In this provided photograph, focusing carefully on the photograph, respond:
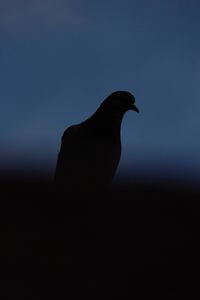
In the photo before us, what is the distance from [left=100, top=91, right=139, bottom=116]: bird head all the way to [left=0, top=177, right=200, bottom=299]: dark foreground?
12.7 feet

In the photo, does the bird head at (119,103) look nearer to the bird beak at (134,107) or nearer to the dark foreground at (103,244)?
the bird beak at (134,107)

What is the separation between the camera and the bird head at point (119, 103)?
527 cm

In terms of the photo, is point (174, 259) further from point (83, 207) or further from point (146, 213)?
point (83, 207)

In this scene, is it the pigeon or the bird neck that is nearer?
the pigeon

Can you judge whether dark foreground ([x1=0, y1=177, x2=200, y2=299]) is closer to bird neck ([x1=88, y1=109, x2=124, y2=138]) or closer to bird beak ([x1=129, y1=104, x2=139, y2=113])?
bird neck ([x1=88, y1=109, x2=124, y2=138])

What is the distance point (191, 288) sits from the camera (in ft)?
3.72

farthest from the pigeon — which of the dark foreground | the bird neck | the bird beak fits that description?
the dark foreground

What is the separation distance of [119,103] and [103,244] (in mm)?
4233

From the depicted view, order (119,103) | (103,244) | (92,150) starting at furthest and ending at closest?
(119,103), (92,150), (103,244)

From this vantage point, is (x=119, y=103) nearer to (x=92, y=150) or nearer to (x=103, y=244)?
(x=92, y=150)

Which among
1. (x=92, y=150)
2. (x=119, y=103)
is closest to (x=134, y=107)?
(x=119, y=103)

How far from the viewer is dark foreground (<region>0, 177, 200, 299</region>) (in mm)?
1120

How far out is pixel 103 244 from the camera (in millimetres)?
1231

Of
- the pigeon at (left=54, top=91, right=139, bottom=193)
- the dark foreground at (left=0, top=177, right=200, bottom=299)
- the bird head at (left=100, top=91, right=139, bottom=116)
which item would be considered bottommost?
the dark foreground at (left=0, top=177, right=200, bottom=299)
